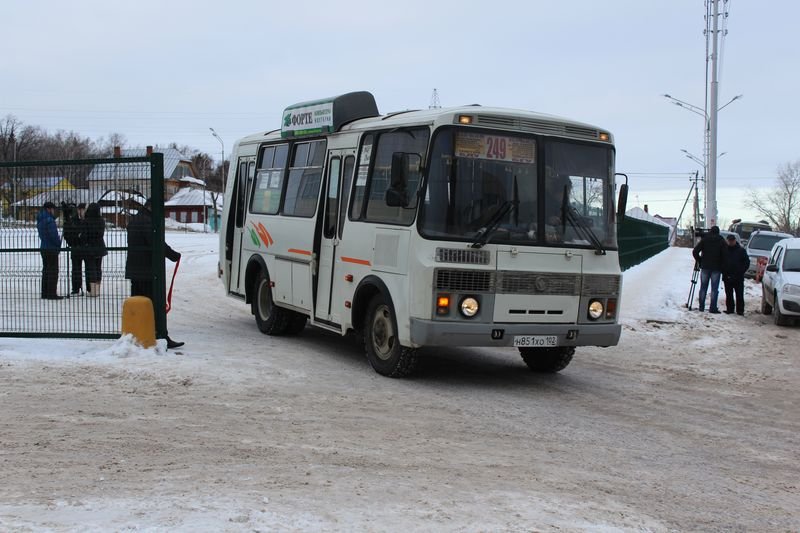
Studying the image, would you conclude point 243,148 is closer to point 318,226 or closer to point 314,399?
point 318,226

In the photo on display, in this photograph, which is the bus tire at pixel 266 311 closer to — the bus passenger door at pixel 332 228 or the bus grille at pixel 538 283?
the bus passenger door at pixel 332 228

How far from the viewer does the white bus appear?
872 centimetres

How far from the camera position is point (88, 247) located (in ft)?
33.2

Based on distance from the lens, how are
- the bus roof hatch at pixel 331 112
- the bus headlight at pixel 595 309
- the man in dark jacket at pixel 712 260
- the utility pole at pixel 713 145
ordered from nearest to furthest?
the bus headlight at pixel 595 309, the bus roof hatch at pixel 331 112, the man in dark jacket at pixel 712 260, the utility pole at pixel 713 145

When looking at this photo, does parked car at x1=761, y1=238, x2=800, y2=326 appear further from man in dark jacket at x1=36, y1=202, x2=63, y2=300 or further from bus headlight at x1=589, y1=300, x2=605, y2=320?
man in dark jacket at x1=36, y1=202, x2=63, y2=300

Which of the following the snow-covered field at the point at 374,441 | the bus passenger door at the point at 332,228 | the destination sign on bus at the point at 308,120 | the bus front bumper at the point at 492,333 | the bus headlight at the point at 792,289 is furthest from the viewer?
the bus headlight at the point at 792,289

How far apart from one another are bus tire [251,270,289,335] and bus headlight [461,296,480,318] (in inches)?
170

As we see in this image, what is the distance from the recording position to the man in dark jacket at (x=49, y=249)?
9.99m

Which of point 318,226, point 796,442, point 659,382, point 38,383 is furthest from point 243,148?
point 796,442

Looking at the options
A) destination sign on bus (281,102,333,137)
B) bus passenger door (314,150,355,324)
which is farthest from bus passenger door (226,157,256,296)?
bus passenger door (314,150,355,324)

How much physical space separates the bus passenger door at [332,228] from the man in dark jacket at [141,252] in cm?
214

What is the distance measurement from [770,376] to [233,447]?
8.30m

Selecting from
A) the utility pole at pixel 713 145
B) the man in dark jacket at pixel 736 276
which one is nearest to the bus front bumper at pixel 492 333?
the man in dark jacket at pixel 736 276

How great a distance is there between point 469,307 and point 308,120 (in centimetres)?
431
